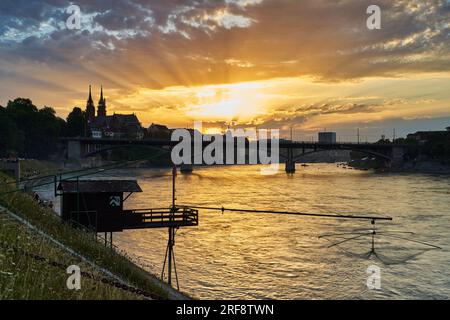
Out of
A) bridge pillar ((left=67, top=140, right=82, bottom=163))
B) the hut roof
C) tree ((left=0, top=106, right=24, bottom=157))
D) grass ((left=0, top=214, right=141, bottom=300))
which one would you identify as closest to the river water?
the hut roof

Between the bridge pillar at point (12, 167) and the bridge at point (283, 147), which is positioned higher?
the bridge at point (283, 147)

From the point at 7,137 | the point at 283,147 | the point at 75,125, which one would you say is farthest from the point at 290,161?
the point at 7,137

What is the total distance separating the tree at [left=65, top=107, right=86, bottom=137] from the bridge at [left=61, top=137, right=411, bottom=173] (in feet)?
56.6

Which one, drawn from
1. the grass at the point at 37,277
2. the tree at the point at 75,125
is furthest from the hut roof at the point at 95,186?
the tree at the point at 75,125

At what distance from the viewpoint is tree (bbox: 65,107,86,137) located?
147375mm

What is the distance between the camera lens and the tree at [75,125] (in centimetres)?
14738

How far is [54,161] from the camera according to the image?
121 meters

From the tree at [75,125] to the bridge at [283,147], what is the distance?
17.3 metres

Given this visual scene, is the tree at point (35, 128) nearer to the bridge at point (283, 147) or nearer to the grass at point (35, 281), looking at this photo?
the bridge at point (283, 147)

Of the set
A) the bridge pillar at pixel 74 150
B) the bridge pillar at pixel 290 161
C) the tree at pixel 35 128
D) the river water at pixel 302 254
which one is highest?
the tree at pixel 35 128

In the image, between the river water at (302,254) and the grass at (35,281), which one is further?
the river water at (302,254)

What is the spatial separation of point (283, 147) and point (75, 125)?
74.6m
